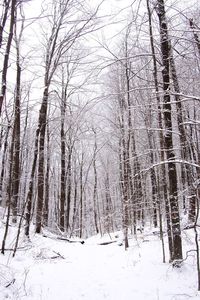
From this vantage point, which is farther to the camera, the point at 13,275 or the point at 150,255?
the point at 150,255

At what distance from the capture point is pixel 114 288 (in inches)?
258

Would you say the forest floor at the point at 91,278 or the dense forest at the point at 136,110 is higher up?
the dense forest at the point at 136,110

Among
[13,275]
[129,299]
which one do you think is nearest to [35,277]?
[13,275]

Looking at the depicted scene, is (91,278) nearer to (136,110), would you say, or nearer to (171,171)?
(171,171)

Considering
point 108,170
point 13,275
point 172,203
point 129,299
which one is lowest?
point 129,299

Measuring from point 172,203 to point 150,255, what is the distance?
3058 millimetres

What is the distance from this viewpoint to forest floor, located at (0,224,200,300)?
19.2 feet

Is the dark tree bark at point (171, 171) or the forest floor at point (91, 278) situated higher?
the dark tree bark at point (171, 171)

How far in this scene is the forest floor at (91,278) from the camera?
5863 mm

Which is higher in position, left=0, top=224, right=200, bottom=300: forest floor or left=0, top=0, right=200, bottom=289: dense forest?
left=0, top=0, right=200, bottom=289: dense forest

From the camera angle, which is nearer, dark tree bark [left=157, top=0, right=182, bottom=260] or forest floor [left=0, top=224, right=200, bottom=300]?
forest floor [left=0, top=224, right=200, bottom=300]

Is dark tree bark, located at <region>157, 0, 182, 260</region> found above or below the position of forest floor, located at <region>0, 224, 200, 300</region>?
above

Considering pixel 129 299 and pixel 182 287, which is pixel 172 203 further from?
pixel 129 299

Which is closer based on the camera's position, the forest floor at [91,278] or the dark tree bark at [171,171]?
the forest floor at [91,278]
